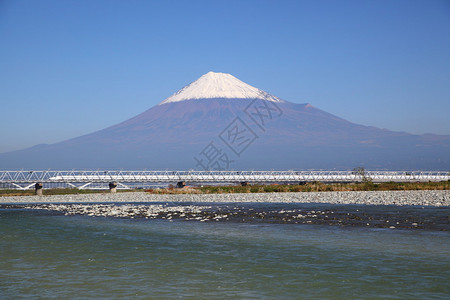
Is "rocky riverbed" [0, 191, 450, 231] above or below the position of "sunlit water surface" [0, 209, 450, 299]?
above

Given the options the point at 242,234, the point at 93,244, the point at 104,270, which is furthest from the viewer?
the point at 242,234

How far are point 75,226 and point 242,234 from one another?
456 inches

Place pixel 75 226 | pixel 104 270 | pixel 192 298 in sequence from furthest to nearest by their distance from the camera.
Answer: pixel 75 226 → pixel 104 270 → pixel 192 298

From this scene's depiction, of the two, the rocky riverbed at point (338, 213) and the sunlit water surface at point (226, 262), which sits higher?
the rocky riverbed at point (338, 213)

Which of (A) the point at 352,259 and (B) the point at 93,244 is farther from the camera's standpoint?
(B) the point at 93,244

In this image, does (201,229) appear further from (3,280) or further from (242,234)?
(3,280)

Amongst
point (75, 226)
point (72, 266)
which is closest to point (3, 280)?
point (72, 266)

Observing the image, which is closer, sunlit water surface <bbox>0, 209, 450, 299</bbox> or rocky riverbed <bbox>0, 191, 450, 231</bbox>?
sunlit water surface <bbox>0, 209, 450, 299</bbox>

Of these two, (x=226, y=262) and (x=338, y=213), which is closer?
(x=226, y=262)

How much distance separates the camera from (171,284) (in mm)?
16594

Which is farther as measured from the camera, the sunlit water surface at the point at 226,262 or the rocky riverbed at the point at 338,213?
the rocky riverbed at the point at 338,213

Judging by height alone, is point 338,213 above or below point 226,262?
above

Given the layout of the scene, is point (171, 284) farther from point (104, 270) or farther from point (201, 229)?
point (201, 229)

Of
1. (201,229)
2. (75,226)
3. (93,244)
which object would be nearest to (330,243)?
(201,229)
